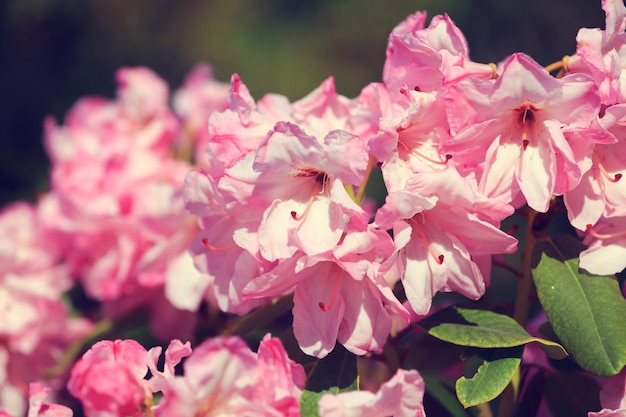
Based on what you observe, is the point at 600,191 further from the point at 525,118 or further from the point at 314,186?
the point at 314,186

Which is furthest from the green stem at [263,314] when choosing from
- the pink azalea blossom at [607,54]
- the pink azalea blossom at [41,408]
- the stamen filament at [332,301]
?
the pink azalea blossom at [607,54]

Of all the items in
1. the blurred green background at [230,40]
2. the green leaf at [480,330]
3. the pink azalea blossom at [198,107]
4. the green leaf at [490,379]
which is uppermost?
the blurred green background at [230,40]

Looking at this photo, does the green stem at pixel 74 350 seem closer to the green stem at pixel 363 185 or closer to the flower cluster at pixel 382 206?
the flower cluster at pixel 382 206

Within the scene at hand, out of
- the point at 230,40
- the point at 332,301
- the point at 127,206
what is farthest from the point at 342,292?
the point at 230,40

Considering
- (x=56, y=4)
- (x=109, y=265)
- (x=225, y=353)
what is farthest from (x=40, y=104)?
(x=225, y=353)

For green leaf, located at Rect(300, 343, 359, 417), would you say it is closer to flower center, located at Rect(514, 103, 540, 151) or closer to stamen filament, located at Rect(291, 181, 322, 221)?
stamen filament, located at Rect(291, 181, 322, 221)
